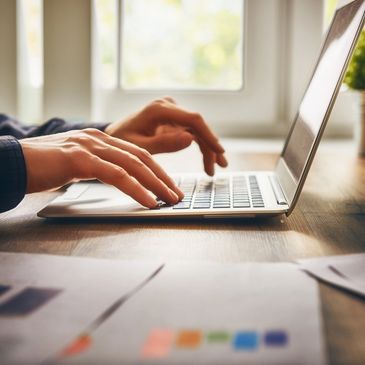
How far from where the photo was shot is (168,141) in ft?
3.55

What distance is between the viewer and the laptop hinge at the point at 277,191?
775 mm

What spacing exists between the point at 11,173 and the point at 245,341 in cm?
42

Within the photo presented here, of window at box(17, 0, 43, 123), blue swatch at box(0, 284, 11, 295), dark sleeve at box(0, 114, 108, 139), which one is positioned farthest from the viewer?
window at box(17, 0, 43, 123)

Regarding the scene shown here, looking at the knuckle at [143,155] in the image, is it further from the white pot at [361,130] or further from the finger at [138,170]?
the white pot at [361,130]

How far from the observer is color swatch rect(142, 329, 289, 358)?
0.37 meters

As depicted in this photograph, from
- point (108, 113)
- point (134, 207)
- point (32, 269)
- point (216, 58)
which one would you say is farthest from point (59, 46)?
point (32, 269)

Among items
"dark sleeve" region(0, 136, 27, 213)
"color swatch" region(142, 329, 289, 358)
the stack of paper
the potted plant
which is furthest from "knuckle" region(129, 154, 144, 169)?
the potted plant

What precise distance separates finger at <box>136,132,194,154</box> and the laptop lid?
0.16m

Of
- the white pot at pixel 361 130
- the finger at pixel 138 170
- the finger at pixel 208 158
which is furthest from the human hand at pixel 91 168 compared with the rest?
the white pot at pixel 361 130

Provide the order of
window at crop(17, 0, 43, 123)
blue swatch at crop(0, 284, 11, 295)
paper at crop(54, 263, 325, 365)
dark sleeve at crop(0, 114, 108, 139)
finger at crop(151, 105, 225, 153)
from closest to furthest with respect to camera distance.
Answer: paper at crop(54, 263, 325, 365), blue swatch at crop(0, 284, 11, 295), finger at crop(151, 105, 225, 153), dark sleeve at crop(0, 114, 108, 139), window at crop(17, 0, 43, 123)

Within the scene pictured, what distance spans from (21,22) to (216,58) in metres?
0.54

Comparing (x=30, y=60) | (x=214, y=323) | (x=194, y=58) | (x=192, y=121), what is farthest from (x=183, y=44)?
(x=214, y=323)

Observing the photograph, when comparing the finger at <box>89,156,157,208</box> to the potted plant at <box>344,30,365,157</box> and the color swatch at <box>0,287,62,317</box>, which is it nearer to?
the color swatch at <box>0,287,62,317</box>

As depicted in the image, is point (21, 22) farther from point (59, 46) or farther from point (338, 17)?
point (338, 17)
